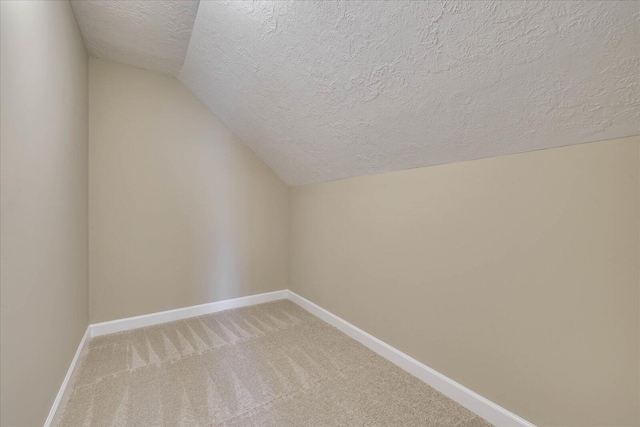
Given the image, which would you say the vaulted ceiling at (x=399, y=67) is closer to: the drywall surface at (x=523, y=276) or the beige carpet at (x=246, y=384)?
the drywall surface at (x=523, y=276)

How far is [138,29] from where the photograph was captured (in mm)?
1849

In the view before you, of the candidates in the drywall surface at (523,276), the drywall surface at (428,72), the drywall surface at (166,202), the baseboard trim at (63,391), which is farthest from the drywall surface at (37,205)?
the drywall surface at (523,276)

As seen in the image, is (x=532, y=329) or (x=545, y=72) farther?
(x=532, y=329)

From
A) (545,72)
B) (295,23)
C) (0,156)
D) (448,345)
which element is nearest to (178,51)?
(295,23)

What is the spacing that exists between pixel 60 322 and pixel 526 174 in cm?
241

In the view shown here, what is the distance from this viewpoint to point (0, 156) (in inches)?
33.5

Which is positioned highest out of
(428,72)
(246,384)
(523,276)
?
(428,72)

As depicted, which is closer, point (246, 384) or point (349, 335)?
point (246, 384)

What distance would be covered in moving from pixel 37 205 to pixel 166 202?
133 cm

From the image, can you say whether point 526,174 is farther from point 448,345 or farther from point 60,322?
point 60,322

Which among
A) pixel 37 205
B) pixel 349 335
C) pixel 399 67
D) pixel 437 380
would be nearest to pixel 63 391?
pixel 37 205

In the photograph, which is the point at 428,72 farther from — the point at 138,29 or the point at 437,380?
the point at 138,29

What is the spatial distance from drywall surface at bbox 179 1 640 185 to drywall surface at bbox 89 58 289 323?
2.26ft

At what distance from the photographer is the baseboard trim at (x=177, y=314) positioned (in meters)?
2.24
